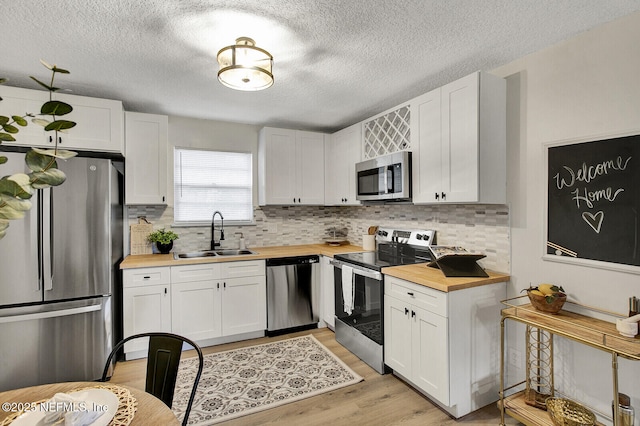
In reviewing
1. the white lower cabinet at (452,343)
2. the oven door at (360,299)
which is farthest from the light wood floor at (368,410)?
the oven door at (360,299)

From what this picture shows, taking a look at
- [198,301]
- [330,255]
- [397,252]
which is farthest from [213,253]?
[397,252]

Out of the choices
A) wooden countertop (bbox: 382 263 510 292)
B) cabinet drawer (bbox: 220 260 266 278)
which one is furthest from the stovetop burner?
cabinet drawer (bbox: 220 260 266 278)

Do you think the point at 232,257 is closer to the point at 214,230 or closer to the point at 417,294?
the point at 214,230

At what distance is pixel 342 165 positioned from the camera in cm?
399

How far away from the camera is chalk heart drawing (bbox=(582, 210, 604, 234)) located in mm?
1943

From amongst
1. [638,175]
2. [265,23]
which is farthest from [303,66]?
[638,175]

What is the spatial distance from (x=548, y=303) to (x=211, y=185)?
3.47 m

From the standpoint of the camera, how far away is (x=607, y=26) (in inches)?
75.4

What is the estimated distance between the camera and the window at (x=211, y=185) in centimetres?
384

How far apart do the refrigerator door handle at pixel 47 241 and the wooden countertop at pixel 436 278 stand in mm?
2609

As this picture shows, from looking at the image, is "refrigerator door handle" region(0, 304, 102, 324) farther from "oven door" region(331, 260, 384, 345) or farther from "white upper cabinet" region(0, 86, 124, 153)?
"oven door" region(331, 260, 384, 345)

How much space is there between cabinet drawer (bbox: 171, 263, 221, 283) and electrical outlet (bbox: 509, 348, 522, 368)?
2.62 m

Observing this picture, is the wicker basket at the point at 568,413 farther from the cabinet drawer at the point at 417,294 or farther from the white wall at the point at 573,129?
the cabinet drawer at the point at 417,294

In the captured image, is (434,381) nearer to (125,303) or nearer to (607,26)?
(607,26)
